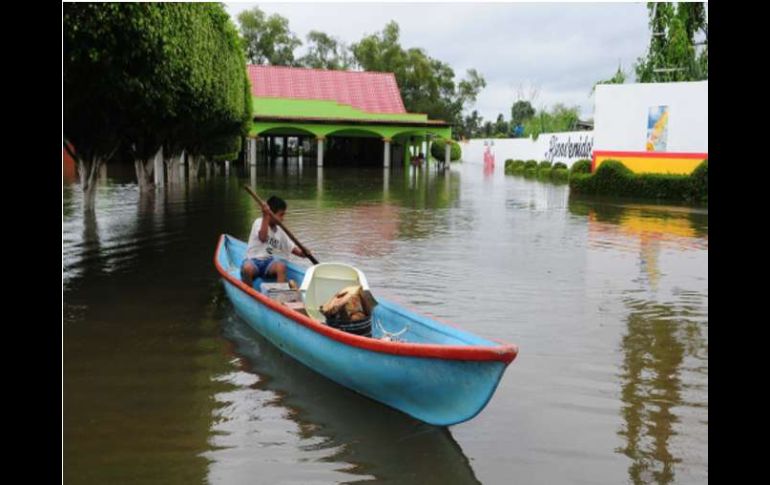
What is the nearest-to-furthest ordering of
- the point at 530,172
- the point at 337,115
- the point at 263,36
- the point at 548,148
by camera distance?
the point at 548,148
the point at 530,172
the point at 337,115
the point at 263,36

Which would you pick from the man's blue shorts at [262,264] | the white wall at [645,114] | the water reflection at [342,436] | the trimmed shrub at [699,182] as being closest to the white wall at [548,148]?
the white wall at [645,114]

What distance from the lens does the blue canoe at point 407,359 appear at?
4.04m

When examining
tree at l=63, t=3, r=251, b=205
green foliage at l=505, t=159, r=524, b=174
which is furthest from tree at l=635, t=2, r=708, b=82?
tree at l=63, t=3, r=251, b=205

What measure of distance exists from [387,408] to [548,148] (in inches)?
1424

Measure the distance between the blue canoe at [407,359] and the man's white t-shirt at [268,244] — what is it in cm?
139

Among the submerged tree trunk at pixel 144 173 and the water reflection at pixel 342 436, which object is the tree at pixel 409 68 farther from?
the water reflection at pixel 342 436

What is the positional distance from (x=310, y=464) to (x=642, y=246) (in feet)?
32.1

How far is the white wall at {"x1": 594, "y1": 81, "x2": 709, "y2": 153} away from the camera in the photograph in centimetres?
2131

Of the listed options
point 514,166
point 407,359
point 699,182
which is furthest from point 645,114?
point 514,166

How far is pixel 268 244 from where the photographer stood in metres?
7.42

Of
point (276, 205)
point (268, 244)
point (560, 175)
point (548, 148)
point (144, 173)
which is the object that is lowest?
point (268, 244)

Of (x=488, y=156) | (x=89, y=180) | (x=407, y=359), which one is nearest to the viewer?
(x=407, y=359)

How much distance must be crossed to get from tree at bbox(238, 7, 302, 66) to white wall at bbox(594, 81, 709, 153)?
40553 mm

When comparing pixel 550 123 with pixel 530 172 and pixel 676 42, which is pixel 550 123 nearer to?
pixel 530 172
